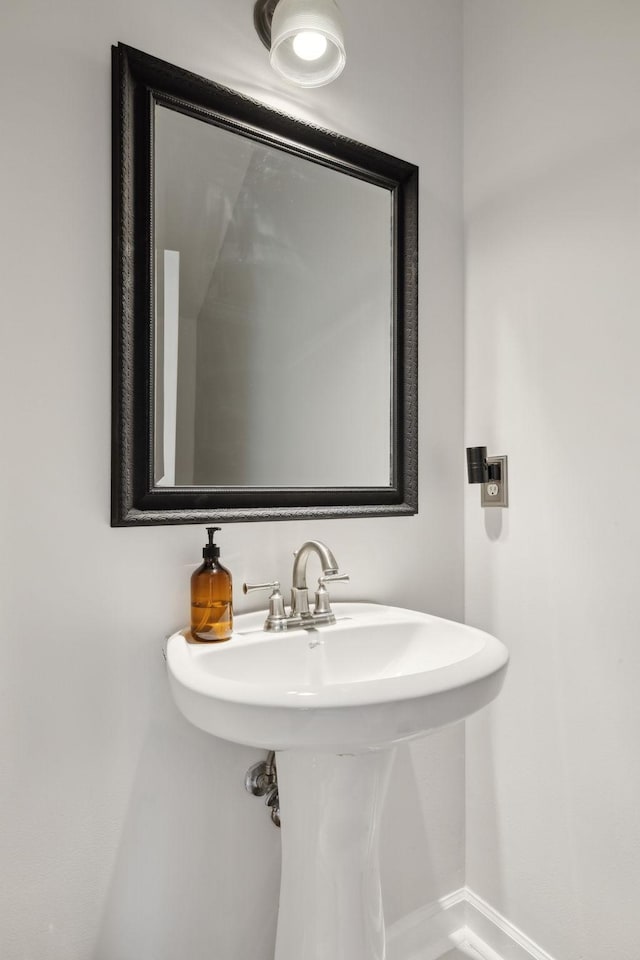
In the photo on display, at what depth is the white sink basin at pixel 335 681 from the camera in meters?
0.67

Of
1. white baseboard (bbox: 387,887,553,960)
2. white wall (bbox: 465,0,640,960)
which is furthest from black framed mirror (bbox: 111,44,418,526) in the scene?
white baseboard (bbox: 387,887,553,960)

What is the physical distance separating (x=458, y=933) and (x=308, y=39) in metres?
1.92

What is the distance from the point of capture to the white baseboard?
1.21 m

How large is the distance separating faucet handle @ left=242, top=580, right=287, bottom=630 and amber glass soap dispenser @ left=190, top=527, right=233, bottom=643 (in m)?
0.07

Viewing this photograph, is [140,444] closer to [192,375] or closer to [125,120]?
[192,375]

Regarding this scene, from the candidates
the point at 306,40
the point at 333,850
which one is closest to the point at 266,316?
the point at 306,40

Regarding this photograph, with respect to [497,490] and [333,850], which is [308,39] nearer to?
[497,490]

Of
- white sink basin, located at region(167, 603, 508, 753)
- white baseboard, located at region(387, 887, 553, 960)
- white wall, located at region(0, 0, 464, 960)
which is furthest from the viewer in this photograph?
white baseboard, located at region(387, 887, 553, 960)

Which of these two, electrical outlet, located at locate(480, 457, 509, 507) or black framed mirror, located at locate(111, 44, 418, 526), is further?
electrical outlet, located at locate(480, 457, 509, 507)

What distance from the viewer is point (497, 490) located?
4.19 ft

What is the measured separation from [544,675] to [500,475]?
0.44m

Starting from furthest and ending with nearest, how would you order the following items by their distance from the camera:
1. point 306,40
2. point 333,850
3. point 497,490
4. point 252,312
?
point 497,490 < point 252,312 < point 306,40 < point 333,850

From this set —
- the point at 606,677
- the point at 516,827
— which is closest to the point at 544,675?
the point at 606,677

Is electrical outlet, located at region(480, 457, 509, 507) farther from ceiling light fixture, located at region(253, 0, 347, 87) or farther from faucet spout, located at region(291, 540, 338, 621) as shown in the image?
ceiling light fixture, located at region(253, 0, 347, 87)
